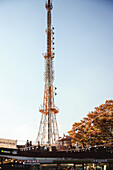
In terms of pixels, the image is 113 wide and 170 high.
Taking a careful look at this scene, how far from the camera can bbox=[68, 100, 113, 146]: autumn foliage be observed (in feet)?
104

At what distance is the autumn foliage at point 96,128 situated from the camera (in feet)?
104

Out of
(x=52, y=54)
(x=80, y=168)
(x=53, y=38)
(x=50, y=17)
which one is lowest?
(x=80, y=168)

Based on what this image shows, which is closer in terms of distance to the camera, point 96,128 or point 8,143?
point 8,143

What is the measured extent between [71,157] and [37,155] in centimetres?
410

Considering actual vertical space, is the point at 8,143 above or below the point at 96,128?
below

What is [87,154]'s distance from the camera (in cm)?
2341

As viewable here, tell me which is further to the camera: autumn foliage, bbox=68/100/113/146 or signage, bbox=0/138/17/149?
autumn foliage, bbox=68/100/113/146

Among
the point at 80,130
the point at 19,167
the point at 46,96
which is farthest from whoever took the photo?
the point at 46,96

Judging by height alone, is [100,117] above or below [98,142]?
above

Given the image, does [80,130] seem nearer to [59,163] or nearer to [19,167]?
[59,163]

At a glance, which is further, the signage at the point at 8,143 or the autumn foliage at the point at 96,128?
the autumn foliage at the point at 96,128

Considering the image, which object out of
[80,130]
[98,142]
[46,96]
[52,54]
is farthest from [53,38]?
[98,142]

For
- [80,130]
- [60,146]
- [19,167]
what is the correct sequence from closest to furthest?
[19,167]
[60,146]
[80,130]

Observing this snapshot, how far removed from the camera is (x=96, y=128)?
32.9 m
